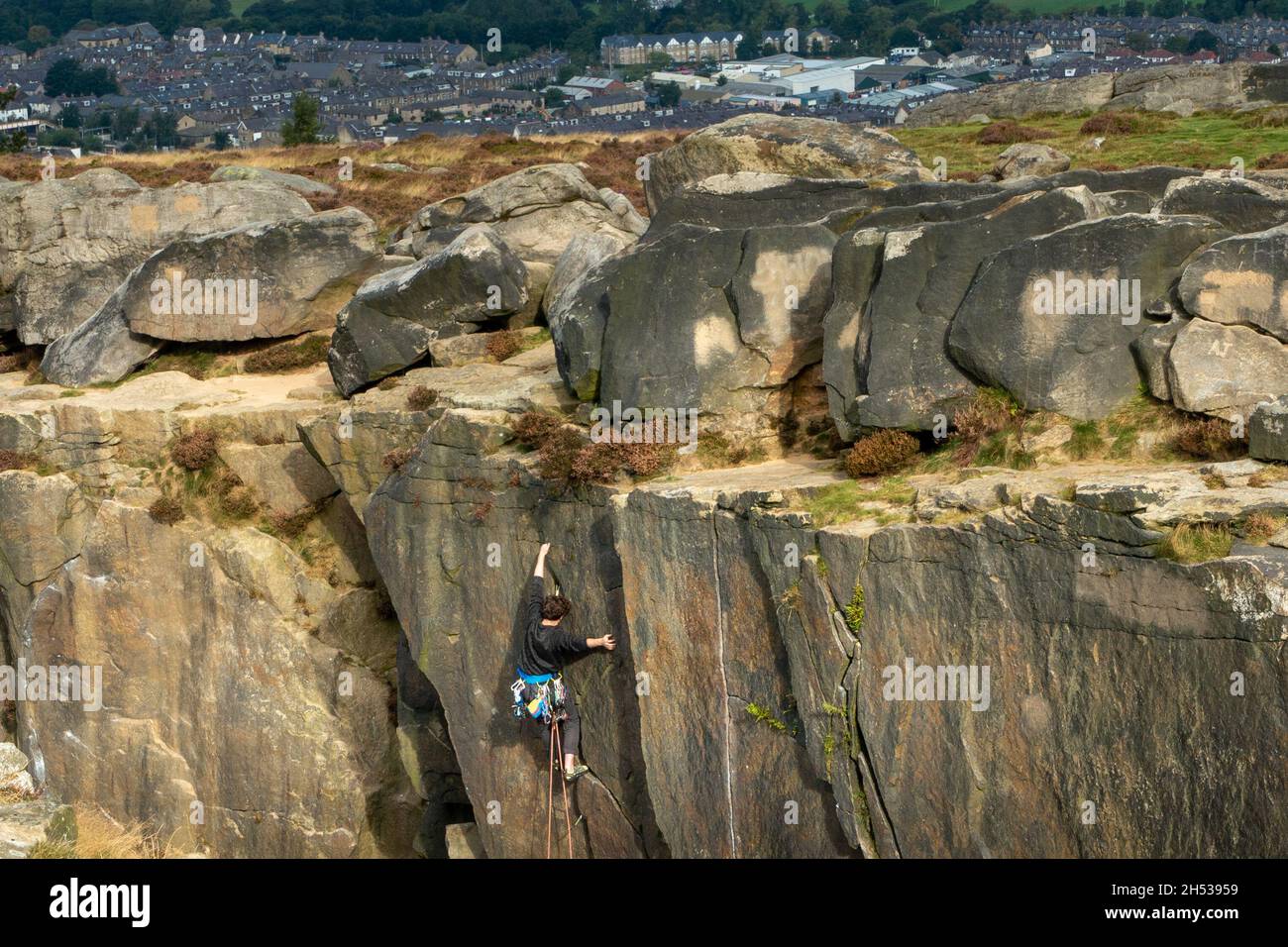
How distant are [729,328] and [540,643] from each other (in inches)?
262

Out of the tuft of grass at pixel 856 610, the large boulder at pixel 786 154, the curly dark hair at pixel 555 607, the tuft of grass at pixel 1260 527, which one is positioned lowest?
the curly dark hair at pixel 555 607

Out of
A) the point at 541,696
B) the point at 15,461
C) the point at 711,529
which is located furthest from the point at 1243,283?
the point at 15,461

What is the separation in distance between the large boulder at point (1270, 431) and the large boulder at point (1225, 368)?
100 cm

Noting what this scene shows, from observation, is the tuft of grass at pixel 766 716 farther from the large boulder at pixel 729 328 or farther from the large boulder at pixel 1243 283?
the large boulder at pixel 1243 283

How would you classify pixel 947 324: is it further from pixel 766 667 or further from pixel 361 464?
pixel 361 464

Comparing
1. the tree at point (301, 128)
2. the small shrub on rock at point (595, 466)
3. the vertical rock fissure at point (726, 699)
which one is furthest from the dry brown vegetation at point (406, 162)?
the vertical rock fissure at point (726, 699)

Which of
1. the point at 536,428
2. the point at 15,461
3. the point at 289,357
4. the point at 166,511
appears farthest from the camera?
the point at 289,357

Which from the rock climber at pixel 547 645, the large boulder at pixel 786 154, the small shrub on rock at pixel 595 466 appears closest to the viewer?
the rock climber at pixel 547 645

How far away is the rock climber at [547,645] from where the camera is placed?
26.0 metres

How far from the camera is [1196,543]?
62.1ft

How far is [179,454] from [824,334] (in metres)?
17.0

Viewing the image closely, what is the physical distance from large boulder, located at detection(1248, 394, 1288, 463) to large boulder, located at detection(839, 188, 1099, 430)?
15.6 ft

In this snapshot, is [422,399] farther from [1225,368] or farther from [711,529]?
[1225,368]

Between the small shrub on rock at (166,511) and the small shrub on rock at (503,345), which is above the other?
the small shrub on rock at (503,345)
